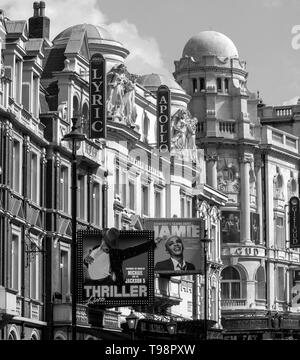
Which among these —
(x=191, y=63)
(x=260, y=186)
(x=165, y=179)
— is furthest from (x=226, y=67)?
(x=165, y=179)

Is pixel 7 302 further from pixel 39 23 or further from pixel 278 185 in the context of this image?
pixel 278 185

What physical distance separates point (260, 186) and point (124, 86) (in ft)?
166

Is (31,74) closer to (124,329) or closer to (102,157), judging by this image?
(102,157)

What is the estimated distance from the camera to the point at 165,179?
84125mm

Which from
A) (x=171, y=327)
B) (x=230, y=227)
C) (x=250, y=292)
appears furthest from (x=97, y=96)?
(x=250, y=292)

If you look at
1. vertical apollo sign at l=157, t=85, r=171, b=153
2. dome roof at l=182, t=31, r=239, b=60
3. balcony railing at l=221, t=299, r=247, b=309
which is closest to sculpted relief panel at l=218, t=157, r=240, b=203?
balcony railing at l=221, t=299, r=247, b=309

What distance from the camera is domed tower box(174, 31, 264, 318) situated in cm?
11794

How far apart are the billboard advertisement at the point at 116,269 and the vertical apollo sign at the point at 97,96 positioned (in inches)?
293

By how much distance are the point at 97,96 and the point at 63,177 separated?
513 centimetres

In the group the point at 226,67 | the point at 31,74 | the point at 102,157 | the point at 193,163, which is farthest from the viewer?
the point at 226,67

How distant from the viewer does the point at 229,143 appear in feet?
390

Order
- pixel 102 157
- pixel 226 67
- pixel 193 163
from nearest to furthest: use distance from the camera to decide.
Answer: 1. pixel 102 157
2. pixel 193 163
3. pixel 226 67

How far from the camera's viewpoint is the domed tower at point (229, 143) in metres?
118
